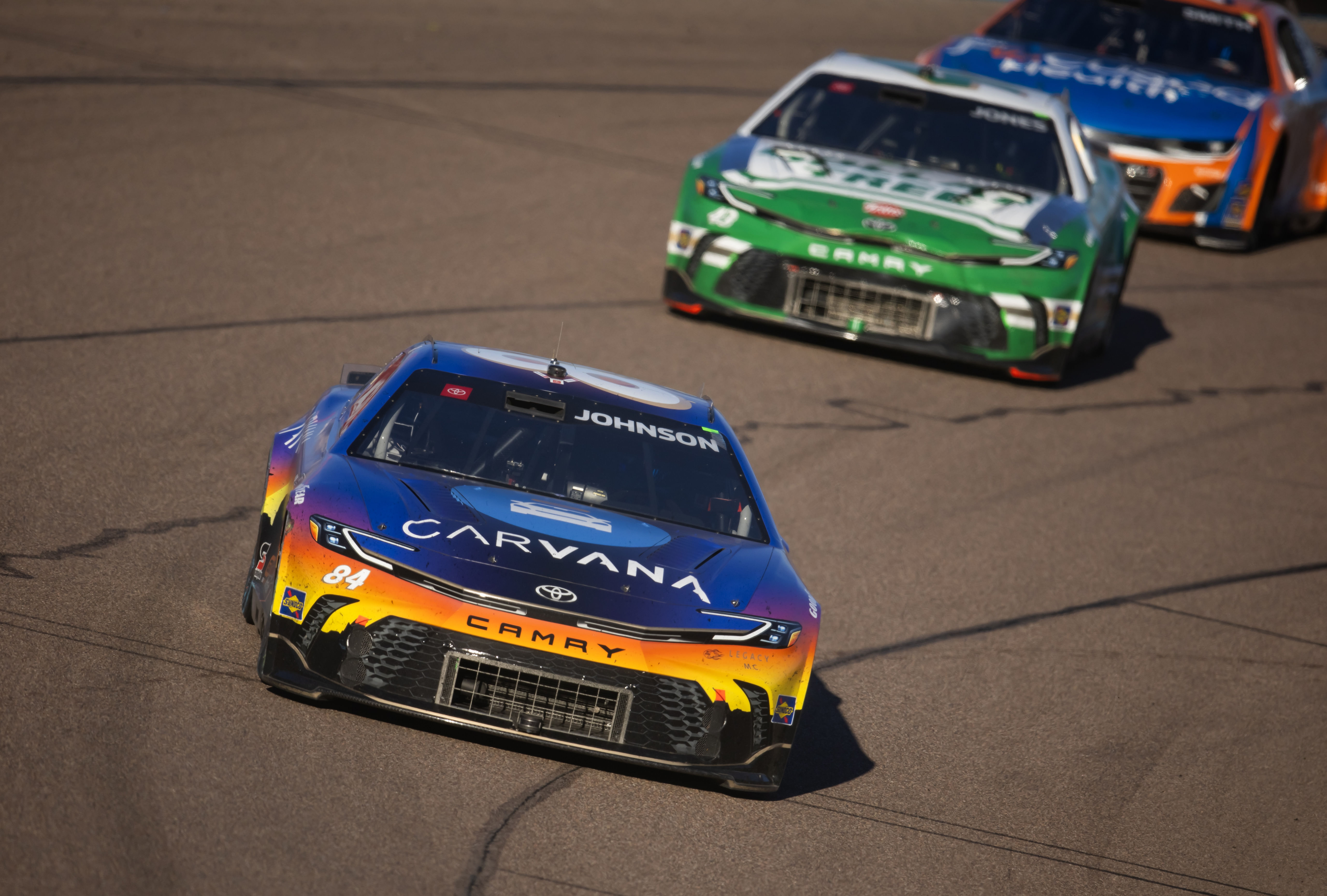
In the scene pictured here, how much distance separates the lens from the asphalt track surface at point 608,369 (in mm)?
4730

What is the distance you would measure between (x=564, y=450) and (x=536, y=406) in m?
0.24

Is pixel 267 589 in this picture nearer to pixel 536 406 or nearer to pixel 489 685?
pixel 489 685

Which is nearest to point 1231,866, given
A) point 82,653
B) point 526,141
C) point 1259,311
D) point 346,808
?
point 346,808

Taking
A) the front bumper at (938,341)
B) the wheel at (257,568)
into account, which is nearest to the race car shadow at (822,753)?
the wheel at (257,568)

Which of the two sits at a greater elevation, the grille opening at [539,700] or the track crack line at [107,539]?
the grille opening at [539,700]

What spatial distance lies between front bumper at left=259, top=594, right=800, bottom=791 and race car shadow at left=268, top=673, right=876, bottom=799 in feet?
0.19

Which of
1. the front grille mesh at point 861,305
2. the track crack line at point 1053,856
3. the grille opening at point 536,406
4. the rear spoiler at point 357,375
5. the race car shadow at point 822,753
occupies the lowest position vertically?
the race car shadow at point 822,753

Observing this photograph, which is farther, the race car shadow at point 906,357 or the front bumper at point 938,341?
the race car shadow at point 906,357

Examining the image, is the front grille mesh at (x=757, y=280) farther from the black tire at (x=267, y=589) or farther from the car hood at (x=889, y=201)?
the black tire at (x=267, y=589)

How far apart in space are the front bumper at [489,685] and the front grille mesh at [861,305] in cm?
565

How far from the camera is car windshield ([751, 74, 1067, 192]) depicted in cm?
1116

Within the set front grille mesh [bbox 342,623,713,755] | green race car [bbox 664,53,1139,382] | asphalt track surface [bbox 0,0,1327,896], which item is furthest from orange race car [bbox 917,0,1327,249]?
front grille mesh [bbox 342,623,713,755]

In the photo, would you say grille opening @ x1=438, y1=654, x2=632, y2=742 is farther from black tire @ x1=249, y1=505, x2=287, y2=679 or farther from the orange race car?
the orange race car

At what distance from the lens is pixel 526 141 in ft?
48.2
